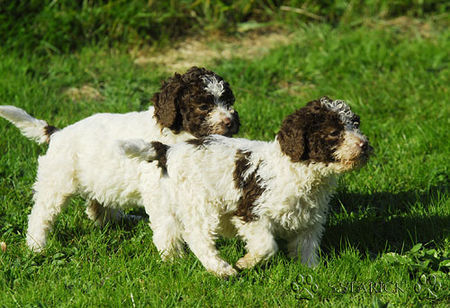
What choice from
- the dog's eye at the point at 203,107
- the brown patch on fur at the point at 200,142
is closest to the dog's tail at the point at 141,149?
the brown patch on fur at the point at 200,142

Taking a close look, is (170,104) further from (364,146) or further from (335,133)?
(364,146)

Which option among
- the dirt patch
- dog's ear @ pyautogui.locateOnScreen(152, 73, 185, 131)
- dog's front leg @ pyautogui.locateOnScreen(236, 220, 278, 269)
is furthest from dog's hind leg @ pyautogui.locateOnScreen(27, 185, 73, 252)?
the dirt patch

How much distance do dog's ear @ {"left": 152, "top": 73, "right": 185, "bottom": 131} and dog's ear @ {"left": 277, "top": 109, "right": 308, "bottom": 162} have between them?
127cm

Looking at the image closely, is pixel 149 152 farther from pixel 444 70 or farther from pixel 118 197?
pixel 444 70

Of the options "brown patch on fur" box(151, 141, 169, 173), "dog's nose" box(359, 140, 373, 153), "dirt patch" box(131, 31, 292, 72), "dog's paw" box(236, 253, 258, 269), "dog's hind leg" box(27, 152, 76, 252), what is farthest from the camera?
"dirt patch" box(131, 31, 292, 72)

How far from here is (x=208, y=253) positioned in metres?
4.79

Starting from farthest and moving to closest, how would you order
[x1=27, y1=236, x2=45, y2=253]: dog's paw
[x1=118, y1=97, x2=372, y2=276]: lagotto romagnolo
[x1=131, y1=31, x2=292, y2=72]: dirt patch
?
[x1=131, y1=31, x2=292, y2=72]: dirt patch, [x1=27, y1=236, x2=45, y2=253]: dog's paw, [x1=118, y1=97, x2=372, y2=276]: lagotto romagnolo

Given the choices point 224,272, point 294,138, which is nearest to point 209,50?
point 294,138

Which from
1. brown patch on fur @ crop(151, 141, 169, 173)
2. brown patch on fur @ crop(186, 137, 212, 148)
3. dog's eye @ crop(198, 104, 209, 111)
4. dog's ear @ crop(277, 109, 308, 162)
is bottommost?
brown patch on fur @ crop(151, 141, 169, 173)

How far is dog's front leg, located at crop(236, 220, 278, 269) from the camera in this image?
Answer: 186 inches

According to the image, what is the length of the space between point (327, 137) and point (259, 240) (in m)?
0.89

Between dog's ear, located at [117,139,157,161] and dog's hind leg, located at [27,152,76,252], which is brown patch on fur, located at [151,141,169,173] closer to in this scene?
dog's ear, located at [117,139,157,161]

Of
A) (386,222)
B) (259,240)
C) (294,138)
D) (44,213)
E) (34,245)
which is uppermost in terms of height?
(294,138)

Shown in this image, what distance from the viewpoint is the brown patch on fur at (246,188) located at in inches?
186
